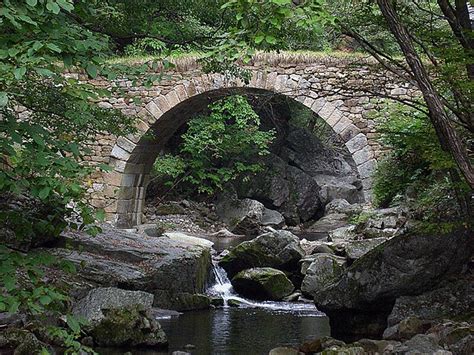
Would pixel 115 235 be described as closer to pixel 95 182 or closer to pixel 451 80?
pixel 95 182

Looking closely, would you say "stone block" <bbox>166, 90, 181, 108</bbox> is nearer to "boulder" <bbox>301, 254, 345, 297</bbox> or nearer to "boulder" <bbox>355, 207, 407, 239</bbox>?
"boulder" <bbox>355, 207, 407, 239</bbox>

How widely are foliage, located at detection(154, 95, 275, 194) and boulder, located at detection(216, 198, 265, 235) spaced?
0.59 m

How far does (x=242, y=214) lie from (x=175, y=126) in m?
4.32

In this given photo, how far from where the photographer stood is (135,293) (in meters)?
5.35

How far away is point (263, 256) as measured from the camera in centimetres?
851

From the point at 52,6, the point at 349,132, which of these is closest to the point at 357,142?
the point at 349,132

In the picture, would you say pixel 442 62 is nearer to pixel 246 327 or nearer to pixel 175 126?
pixel 246 327

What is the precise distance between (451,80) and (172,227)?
447 inches

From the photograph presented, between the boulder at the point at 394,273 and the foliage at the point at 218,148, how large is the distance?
10.2 m

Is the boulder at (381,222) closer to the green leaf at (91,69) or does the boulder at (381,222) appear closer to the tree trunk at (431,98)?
the tree trunk at (431,98)

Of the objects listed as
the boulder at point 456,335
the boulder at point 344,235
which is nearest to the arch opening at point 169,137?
the boulder at point 344,235

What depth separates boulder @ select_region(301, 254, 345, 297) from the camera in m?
7.60

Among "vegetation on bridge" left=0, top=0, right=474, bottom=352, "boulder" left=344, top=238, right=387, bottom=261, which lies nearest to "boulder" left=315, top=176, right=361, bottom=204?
"boulder" left=344, top=238, right=387, bottom=261

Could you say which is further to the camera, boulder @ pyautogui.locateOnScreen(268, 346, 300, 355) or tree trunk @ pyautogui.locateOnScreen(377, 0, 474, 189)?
boulder @ pyautogui.locateOnScreen(268, 346, 300, 355)
